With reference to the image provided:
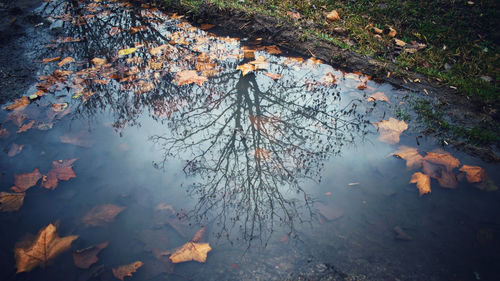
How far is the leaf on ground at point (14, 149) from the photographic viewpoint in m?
2.28

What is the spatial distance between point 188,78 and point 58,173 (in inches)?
70.1

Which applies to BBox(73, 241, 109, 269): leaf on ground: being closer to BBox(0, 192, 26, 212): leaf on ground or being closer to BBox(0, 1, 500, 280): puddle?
BBox(0, 1, 500, 280): puddle

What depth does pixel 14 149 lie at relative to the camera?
2.32 meters

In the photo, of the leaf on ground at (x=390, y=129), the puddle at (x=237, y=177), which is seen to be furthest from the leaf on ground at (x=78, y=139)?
the leaf on ground at (x=390, y=129)

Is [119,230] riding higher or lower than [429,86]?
lower

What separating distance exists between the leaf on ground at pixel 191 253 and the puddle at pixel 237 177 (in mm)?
21

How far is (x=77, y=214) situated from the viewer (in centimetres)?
191

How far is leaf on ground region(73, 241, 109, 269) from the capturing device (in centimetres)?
166

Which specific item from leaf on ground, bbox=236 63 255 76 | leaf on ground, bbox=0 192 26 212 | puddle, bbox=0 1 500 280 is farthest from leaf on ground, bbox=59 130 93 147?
leaf on ground, bbox=236 63 255 76

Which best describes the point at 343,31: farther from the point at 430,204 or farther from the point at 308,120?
the point at 430,204

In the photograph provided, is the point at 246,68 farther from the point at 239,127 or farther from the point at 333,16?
the point at 333,16

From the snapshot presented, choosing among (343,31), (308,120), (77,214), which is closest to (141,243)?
(77,214)

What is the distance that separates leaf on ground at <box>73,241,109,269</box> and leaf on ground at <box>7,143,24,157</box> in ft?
4.35

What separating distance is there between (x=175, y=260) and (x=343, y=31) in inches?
151
